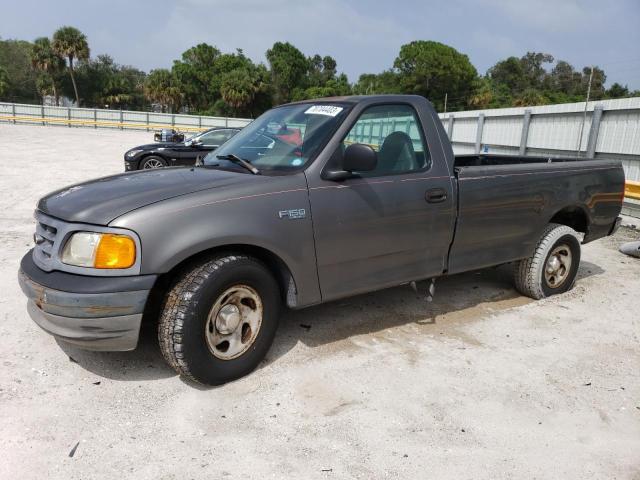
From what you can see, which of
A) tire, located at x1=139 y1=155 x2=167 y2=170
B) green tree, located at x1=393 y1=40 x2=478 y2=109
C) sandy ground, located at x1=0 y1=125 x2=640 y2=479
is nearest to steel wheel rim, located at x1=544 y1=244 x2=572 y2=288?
sandy ground, located at x1=0 y1=125 x2=640 y2=479

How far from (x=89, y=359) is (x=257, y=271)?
55.1 inches

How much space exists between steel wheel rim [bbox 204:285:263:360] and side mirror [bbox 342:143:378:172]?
1074mm

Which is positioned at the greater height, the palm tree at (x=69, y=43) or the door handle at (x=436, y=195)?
the palm tree at (x=69, y=43)

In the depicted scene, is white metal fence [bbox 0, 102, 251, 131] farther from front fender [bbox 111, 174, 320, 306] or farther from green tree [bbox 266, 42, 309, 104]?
front fender [bbox 111, 174, 320, 306]

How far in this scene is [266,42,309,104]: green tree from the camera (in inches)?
2633

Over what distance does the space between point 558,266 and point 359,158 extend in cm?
293

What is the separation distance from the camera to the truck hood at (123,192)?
9.86ft

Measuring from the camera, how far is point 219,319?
3230 millimetres

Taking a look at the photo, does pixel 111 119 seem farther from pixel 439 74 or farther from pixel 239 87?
pixel 439 74

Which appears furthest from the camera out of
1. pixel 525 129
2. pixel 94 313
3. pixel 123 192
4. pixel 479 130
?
pixel 479 130

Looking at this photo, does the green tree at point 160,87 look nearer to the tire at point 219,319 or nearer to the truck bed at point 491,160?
the truck bed at point 491,160

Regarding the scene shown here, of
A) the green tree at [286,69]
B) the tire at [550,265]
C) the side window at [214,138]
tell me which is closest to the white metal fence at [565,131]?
the tire at [550,265]

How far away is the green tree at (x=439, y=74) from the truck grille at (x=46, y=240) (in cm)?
6299

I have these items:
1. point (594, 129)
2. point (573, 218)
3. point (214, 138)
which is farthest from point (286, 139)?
point (214, 138)
